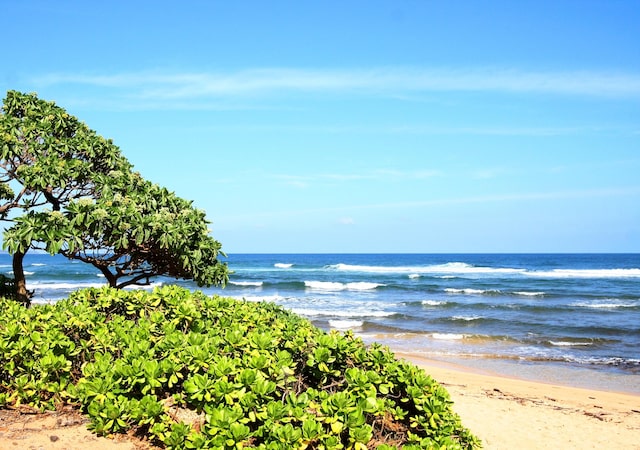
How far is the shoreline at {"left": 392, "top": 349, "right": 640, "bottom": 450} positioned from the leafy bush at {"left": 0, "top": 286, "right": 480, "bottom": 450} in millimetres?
3704

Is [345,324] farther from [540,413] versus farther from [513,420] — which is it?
[513,420]

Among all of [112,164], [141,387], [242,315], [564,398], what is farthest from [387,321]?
[141,387]

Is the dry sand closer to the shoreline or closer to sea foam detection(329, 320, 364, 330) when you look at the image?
the shoreline

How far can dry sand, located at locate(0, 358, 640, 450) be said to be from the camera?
408 centimetres

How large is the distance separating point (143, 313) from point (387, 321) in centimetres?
1725

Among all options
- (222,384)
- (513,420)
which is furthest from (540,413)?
(222,384)

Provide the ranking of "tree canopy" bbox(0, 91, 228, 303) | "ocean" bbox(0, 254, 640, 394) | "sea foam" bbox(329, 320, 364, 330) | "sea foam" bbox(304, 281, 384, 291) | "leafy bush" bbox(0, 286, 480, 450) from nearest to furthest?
"leafy bush" bbox(0, 286, 480, 450), "tree canopy" bbox(0, 91, 228, 303), "ocean" bbox(0, 254, 640, 394), "sea foam" bbox(329, 320, 364, 330), "sea foam" bbox(304, 281, 384, 291)

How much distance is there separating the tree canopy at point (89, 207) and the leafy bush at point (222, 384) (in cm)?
217

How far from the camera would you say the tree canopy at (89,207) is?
24.0 ft

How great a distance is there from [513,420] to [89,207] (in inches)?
272

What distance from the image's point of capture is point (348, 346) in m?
4.41

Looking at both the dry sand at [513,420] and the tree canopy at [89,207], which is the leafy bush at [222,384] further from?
the tree canopy at [89,207]

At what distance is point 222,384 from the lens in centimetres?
374

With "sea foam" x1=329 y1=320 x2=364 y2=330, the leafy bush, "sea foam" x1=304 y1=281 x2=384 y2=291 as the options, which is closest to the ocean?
"sea foam" x1=329 y1=320 x2=364 y2=330
